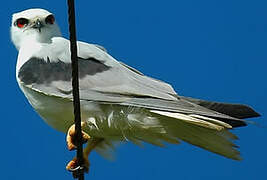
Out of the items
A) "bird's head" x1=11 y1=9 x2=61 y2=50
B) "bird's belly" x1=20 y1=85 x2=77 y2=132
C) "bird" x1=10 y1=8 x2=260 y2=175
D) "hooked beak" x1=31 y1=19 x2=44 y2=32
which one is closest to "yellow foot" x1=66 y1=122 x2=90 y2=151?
"bird" x1=10 y1=8 x2=260 y2=175

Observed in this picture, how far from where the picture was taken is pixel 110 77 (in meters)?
4.25

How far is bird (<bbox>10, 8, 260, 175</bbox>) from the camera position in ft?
12.9

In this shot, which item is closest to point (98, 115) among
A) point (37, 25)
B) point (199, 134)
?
point (199, 134)

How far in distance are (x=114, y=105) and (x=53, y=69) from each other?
544mm

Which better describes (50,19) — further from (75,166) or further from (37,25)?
(75,166)

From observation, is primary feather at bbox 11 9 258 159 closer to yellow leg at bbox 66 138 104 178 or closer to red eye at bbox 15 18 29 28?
yellow leg at bbox 66 138 104 178

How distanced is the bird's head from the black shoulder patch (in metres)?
0.27

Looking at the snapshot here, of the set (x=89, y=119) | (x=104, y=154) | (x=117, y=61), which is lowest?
(x=104, y=154)

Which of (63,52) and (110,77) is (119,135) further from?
(63,52)

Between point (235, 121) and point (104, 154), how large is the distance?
4.16 feet

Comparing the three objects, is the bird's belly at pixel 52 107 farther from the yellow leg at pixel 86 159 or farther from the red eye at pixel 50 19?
the red eye at pixel 50 19

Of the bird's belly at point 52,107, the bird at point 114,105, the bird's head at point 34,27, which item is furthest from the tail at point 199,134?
the bird's head at point 34,27

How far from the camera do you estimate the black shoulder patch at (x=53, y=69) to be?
420 cm

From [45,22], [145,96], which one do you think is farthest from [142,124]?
[45,22]
